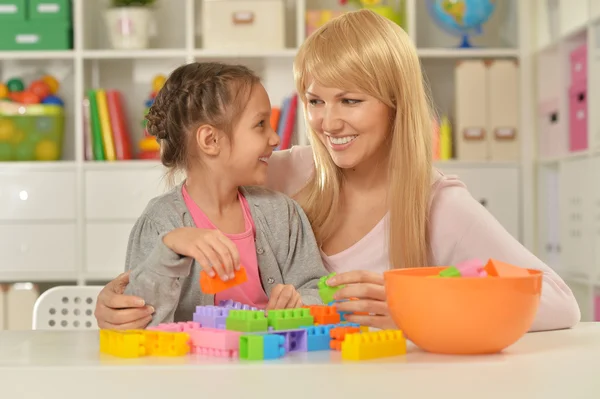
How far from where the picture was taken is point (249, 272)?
1449 mm

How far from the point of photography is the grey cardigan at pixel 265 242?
1.38 meters

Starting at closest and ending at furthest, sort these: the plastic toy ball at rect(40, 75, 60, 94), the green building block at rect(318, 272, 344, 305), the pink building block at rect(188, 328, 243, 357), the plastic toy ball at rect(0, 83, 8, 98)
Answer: the pink building block at rect(188, 328, 243, 357) → the green building block at rect(318, 272, 344, 305) → the plastic toy ball at rect(0, 83, 8, 98) → the plastic toy ball at rect(40, 75, 60, 94)

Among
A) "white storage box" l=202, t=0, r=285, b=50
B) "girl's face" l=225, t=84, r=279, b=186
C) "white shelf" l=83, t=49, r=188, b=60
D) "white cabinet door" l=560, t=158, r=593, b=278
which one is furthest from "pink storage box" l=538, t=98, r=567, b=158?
"girl's face" l=225, t=84, r=279, b=186

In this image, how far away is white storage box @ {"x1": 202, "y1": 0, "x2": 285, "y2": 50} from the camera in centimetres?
345

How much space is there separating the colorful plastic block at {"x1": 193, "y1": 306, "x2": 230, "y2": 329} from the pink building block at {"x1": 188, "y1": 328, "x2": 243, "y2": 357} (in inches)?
1.0

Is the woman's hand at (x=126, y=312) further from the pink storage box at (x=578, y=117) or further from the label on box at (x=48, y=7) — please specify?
the label on box at (x=48, y=7)

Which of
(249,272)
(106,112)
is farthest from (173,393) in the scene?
(106,112)

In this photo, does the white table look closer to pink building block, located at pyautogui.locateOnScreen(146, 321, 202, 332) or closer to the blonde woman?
pink building block, located at pyautogui.locateOnScreen(146, 321, 202, 332)

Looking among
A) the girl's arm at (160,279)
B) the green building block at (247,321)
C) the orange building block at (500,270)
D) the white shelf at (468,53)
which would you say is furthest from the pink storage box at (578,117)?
the green building block at (247,321)

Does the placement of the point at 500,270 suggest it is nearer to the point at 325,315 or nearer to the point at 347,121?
the point at 325,315

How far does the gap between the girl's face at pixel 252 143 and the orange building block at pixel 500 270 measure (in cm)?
74

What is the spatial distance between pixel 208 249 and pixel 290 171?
31.4 inches

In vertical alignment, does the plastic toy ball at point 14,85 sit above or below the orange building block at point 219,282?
above

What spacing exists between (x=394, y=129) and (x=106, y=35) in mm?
2559
